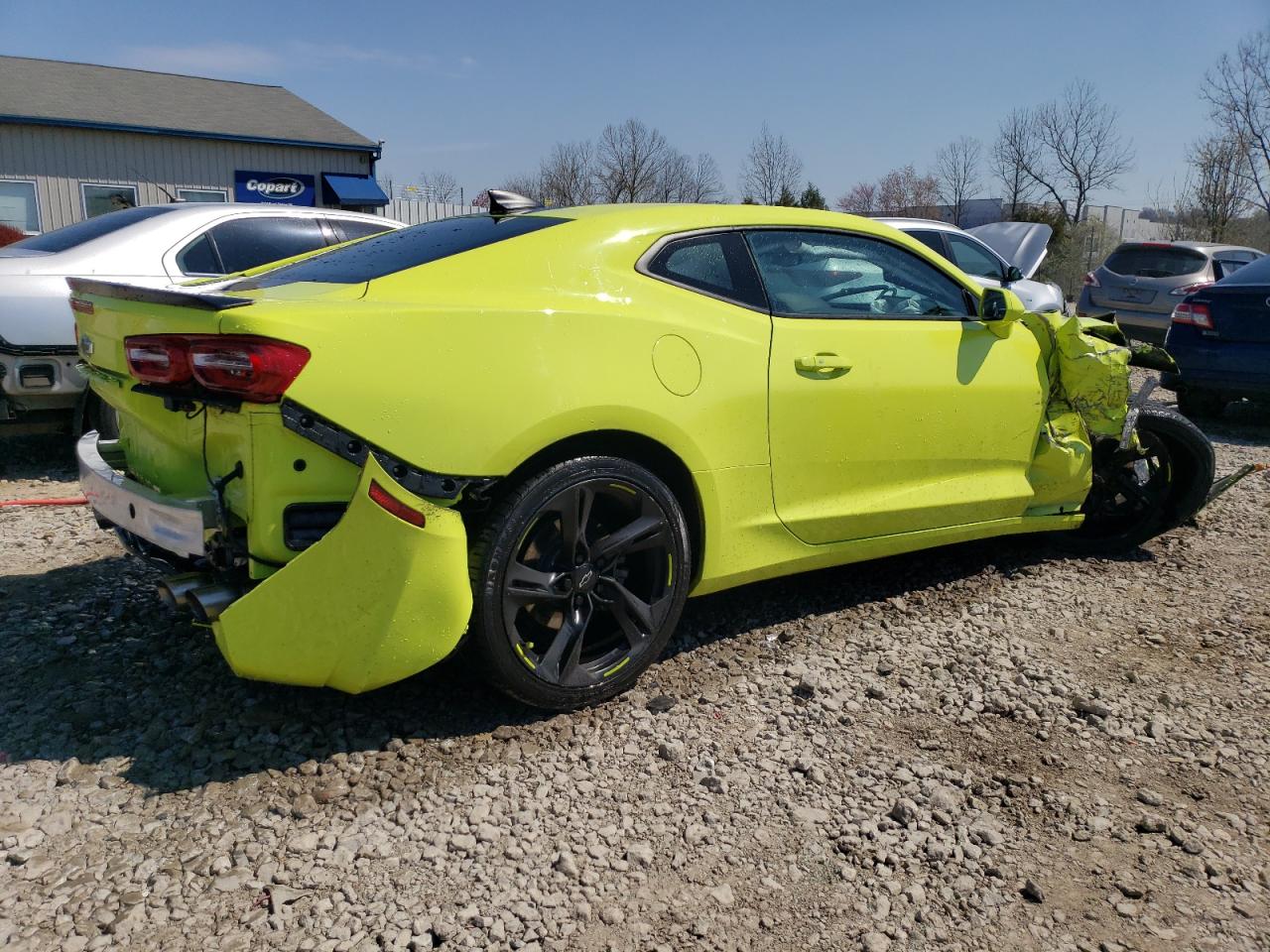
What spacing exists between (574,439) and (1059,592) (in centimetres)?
252

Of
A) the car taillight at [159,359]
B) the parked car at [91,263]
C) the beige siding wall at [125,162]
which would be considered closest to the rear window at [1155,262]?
the parked car at [91,263]

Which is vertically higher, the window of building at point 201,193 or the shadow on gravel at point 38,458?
the window of building at point 201,193

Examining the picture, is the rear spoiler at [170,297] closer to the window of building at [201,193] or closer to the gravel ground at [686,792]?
the gravel ground at [686,792]

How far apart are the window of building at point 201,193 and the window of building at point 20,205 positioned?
3.01 meters

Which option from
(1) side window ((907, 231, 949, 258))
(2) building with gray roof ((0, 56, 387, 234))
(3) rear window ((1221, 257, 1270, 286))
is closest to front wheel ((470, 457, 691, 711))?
(3) rear window ((1221, 257, 1270, 286))

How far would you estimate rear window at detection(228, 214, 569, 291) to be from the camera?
317cm

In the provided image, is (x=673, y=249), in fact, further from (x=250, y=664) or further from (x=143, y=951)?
(x=143, y=951)

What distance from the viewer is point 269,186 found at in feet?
81.0

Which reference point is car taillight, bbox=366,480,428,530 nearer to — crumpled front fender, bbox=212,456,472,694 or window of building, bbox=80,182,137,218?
crumpled front fender, bbox=212,456,472,694

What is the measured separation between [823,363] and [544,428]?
3.77 ft

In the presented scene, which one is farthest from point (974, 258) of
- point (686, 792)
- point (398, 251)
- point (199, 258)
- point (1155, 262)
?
point (686, 792)

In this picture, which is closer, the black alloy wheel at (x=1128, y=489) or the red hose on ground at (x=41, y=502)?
the black alloy wheel at (x=1128, y=489)

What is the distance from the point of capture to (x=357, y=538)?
2.62 meters

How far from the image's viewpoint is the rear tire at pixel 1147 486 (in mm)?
4871
